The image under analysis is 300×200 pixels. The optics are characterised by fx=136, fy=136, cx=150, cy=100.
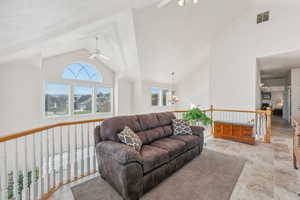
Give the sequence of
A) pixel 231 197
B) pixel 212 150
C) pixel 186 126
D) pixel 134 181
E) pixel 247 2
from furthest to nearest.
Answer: pixel 247 2
pixel 212 150
pixel 186 126
pixel 231 197
pixel 134 181

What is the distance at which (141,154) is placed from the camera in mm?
2135

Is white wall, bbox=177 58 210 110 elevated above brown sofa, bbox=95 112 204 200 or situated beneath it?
elevated above

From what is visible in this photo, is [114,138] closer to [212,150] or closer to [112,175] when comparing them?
[112,175]

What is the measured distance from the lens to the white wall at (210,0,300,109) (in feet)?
14.9

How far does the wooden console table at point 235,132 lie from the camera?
159 inches

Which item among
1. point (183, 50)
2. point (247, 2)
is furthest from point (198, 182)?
point (247, 2)

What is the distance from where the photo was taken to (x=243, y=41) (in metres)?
5.38

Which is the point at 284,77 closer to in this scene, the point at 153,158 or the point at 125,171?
the point at 153,158

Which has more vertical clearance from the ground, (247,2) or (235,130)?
(247,2)

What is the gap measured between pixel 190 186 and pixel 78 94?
5.62m

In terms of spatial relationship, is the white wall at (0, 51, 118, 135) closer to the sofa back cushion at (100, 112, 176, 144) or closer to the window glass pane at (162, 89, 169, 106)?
the sofa back cushion at (100, 112, 176, 144)

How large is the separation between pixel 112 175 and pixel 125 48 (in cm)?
447

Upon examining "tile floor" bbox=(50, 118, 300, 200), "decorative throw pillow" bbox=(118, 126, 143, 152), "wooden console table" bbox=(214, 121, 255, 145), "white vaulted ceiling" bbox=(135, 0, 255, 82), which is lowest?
"tile floor" bbox=(50, 118, 300, 200)

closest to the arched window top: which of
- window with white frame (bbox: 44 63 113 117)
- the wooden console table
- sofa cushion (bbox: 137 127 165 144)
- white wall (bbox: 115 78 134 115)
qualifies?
window with white frame (bbox: 44 63 113 117)
